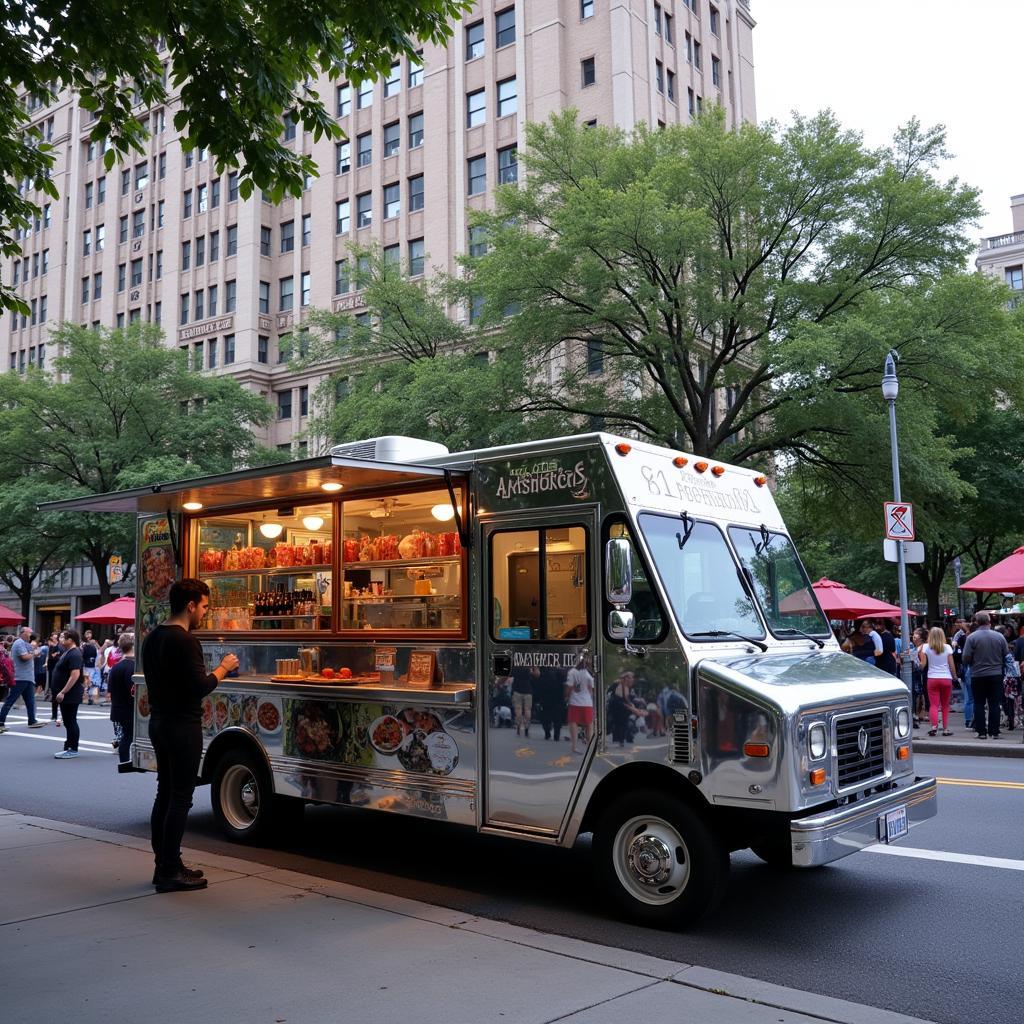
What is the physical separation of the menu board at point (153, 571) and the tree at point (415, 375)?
46.7 feet

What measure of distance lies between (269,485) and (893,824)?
5286mm

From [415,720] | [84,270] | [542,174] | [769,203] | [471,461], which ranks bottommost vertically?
[415,720]

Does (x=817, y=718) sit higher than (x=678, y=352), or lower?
lower

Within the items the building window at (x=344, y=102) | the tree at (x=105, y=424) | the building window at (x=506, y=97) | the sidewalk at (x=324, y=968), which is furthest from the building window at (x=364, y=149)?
the sidewalk at (x=324, y=968)

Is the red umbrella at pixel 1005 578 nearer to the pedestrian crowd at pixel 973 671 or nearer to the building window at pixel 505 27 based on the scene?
the pedestrian crowd at pixel 973 671

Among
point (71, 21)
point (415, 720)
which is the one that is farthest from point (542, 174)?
point (415, 720)

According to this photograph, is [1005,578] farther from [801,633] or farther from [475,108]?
[475,108]

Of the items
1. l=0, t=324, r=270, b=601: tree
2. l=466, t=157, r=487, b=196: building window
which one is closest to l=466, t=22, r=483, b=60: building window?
l=466, t=157, r=487, b=196: building window

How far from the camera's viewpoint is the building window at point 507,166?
Result: 39.8 m

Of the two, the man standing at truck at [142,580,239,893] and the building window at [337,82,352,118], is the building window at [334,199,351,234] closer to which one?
the building window at [337,82,352,118]

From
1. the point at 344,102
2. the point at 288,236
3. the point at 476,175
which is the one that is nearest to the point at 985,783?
the point at 476,175

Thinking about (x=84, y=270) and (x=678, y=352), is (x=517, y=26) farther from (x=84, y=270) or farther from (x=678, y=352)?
(x=84, y=270)

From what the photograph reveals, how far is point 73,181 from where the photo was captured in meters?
58.5

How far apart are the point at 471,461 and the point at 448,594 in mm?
1017
